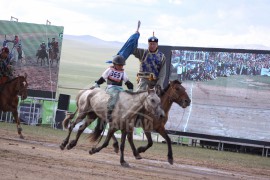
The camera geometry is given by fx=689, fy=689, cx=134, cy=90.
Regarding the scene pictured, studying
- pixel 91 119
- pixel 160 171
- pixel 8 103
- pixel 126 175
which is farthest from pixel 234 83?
pixel 126 175

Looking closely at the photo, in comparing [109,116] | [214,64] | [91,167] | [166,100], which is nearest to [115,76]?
[109,116]

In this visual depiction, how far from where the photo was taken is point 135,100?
14992 millimetres

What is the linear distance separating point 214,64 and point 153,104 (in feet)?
39.4

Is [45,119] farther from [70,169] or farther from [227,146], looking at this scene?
[70,169]

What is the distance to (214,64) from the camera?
1038 inches

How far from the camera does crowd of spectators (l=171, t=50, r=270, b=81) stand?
2558 centimetres

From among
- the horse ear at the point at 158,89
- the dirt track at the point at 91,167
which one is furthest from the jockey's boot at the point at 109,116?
the horse ear at the point at 158,89

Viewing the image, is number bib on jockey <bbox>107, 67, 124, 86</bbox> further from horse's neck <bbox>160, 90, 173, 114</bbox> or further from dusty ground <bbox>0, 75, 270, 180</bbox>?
dusty ground <bbox>0, 75, 270, 180</bbox>

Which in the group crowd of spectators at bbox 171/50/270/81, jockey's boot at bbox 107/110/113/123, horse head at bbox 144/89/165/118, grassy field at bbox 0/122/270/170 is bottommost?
grassy field at bbox 0/122/270/170

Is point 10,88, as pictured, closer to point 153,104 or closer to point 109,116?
point 109,116

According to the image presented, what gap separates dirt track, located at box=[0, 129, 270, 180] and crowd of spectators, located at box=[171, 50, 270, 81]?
8023mm

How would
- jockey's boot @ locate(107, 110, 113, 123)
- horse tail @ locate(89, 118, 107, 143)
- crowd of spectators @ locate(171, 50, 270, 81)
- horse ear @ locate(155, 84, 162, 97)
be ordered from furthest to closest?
crowd of spectators @ locate(171, 50, 270, 81) → horse tail @ locate(89, 118, 107, 143) → horse ear @ locate(155, 84, 162, 97) → jockey's boot @ locate(107, 110, 113, 123)

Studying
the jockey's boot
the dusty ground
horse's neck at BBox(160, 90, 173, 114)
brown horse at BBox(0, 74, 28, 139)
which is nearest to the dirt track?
the dusty ground

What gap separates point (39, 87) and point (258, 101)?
11.0 metres
